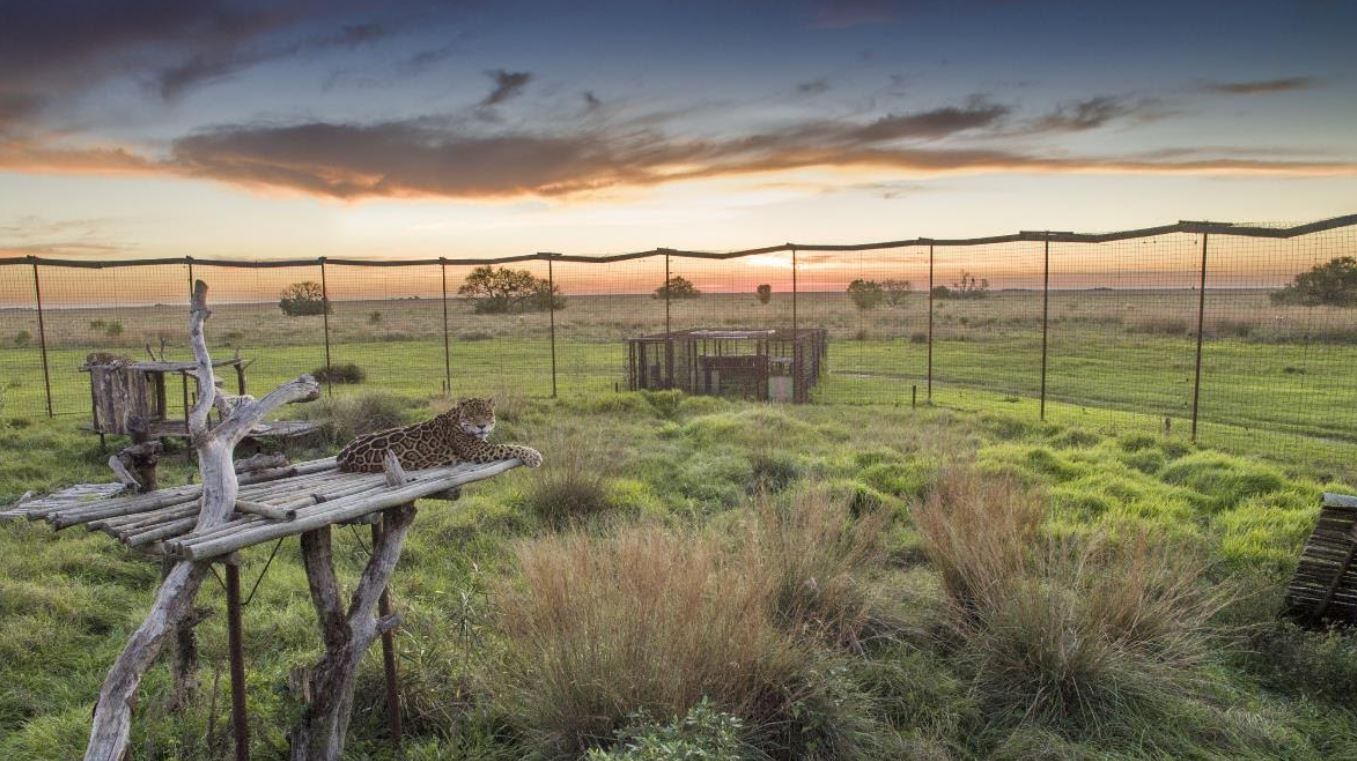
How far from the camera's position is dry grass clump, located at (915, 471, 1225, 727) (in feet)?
12.5

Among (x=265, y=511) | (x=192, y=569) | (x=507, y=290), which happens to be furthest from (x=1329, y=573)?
(x=507, y=290)

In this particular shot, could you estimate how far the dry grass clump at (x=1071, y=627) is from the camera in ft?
12.5

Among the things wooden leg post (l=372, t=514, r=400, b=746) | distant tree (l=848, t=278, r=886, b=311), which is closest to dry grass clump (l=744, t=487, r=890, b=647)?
wooden leg post (l=372, t=514, r=400, b=746)

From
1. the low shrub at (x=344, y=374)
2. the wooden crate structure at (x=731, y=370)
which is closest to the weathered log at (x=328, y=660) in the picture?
the wooden crate structure at (x=731, y=370)

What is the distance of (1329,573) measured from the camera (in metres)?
4.59

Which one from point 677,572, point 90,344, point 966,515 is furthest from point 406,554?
point 90,344

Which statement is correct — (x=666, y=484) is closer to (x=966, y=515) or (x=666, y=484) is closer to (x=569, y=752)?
(x=966, y=515)

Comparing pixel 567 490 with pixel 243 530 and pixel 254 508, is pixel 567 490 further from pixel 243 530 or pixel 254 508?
pixel 243 530

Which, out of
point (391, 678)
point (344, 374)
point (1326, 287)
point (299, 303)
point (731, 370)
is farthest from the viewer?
point (299, 303)

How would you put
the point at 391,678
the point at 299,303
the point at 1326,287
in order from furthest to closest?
1. the point at 299,303
2. the point at 1326,287
3. the point at 391,678

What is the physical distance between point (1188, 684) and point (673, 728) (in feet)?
9.43

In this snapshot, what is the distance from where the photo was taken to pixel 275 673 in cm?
426

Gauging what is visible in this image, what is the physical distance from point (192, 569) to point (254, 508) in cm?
27

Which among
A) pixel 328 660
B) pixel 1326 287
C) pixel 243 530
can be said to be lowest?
pixel 328 660
